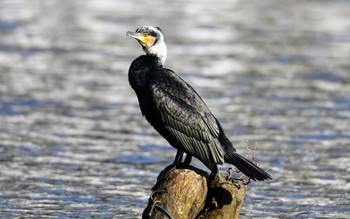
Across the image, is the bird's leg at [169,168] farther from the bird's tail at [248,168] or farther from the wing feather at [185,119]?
the bird's tail at [248,168]

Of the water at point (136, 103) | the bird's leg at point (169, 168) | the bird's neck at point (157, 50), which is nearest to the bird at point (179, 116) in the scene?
the bird's leg at point (169, 168)

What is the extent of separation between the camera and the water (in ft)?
38.9

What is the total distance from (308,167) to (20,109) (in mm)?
5533

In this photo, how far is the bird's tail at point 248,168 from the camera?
8672mm

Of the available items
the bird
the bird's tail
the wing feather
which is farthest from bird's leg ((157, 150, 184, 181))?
the bird's tail

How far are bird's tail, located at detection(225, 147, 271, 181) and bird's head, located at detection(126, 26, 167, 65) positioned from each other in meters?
1.18

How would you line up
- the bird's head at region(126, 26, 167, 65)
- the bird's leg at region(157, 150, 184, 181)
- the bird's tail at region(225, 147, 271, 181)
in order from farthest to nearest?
the bird's head at region(126, 26, 167, 65) < the bird's leg at region(157, 150, 184, 181) < the bird's tail at region(225, 147, 271, 181)

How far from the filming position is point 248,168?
8.74 metres

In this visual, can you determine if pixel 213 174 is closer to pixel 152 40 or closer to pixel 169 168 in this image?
pixel 169 168

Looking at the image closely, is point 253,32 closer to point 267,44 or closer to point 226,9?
point 267,44

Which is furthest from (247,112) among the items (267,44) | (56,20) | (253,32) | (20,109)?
(56,20)

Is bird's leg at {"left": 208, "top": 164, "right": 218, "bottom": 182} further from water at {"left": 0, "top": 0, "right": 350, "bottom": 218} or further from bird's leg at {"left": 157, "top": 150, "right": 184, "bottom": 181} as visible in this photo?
water at {"left": 0, "top": 0, "right": 350, "bottom": 218}

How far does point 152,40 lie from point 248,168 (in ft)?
5.19

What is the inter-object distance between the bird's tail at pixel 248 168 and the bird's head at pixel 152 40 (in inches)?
46.5
